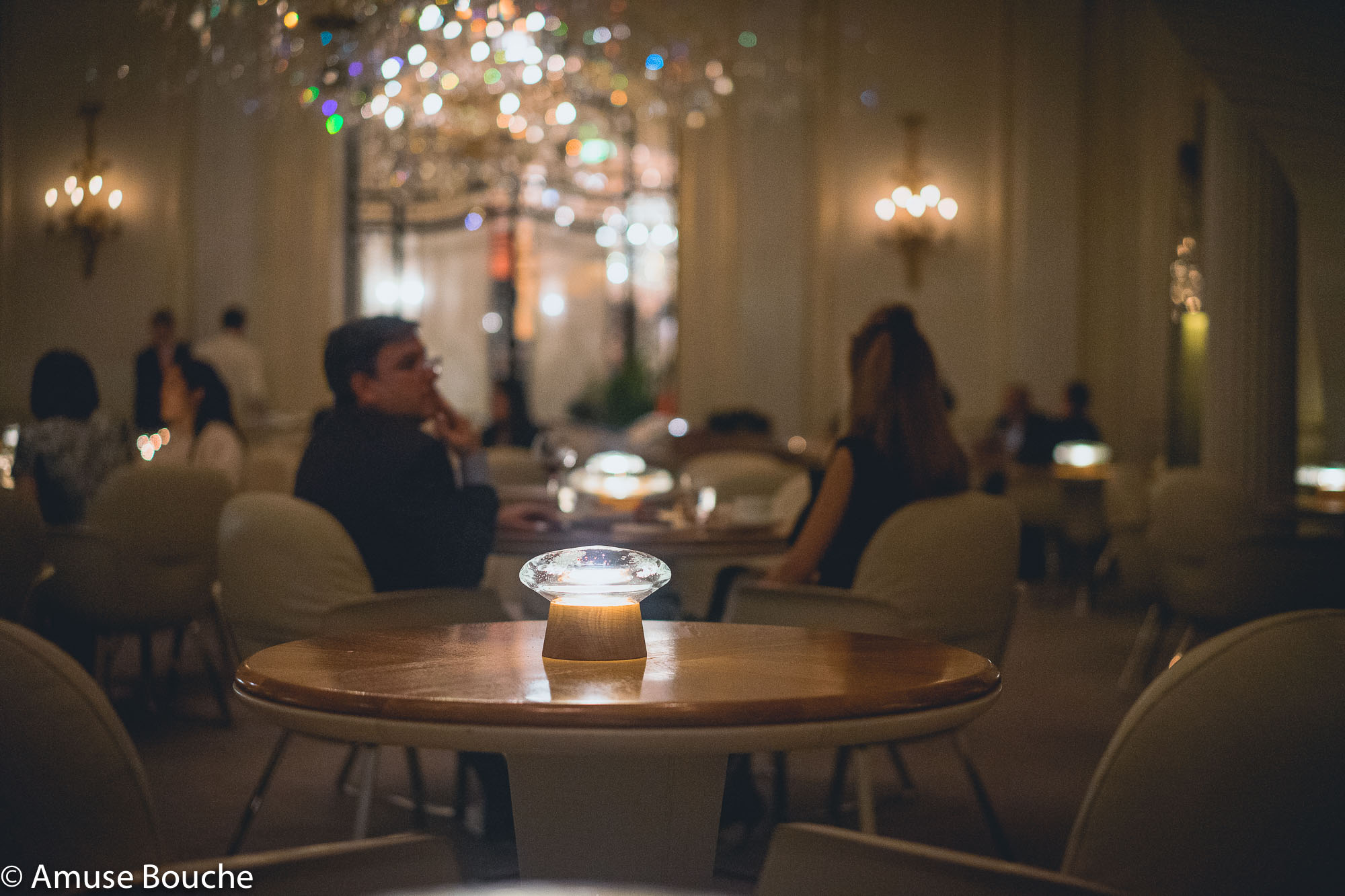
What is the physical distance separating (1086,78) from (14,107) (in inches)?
300

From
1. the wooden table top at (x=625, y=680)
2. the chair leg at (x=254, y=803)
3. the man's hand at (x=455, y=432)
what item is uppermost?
the man's hand at (x=455, y=432)

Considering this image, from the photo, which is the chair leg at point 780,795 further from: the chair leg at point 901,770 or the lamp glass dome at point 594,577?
the lamp glass dome at point 594,577

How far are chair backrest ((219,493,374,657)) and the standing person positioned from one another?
6.39 ft

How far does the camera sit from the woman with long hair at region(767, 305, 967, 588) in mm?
2918

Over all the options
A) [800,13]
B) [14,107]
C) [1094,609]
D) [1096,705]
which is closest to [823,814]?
[1096,705]

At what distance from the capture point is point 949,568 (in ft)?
8.92

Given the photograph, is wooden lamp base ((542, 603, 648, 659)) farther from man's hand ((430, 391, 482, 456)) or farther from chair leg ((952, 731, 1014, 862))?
man's hand ((430, 391, 482, 456))

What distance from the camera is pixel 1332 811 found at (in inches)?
46.4

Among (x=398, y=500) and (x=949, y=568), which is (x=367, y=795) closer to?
(x=398, y=500)

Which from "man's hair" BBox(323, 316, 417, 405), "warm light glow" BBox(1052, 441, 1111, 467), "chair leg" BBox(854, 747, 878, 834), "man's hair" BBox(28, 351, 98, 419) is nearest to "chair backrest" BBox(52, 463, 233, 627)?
"man's hair" BBox(28, 351, 98, 419)

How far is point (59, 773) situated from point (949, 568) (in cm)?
194

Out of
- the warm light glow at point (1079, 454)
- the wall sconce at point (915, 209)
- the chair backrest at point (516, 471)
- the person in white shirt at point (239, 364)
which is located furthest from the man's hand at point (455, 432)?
the wall sconce at point (915, 209)

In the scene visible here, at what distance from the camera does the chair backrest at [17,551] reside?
2.55 meters

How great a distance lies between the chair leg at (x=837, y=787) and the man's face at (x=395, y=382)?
135cm
